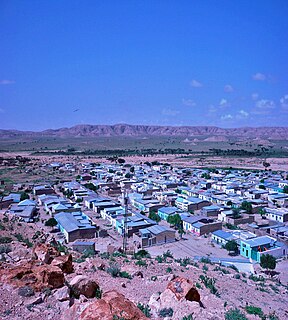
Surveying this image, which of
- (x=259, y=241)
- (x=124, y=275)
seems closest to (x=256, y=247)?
(x=259, y=241)

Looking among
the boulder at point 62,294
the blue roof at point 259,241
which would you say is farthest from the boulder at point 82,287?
the blue roof at point 259,241

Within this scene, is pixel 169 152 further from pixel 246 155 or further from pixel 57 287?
pixel 57 287

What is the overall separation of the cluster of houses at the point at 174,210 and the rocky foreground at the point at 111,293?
13.0 m

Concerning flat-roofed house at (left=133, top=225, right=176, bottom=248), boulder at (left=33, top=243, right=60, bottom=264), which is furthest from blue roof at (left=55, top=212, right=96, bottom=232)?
boulder at (left=33, top=243, right=60, bottom=264)

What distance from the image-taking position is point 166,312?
8.58 metres

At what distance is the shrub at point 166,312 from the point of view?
851 cm

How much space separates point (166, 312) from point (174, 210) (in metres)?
28.6

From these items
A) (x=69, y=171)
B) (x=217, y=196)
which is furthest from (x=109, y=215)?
(x=69, y=171)

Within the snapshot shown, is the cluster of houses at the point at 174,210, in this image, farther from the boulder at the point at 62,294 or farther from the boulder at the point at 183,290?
the boulder at the point at 62,294

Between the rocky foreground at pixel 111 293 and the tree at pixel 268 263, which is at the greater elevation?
the rocky foreground at pixel 111 293

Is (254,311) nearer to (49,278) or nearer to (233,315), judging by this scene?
(233,315)

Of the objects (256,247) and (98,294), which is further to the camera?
(256,247)

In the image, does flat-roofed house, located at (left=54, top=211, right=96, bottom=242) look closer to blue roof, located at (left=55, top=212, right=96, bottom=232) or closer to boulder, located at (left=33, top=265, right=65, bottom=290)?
blue roof, located at (left=55, top=212, right=96, bottom=232)

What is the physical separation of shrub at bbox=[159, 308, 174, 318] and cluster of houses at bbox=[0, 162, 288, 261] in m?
17.7
